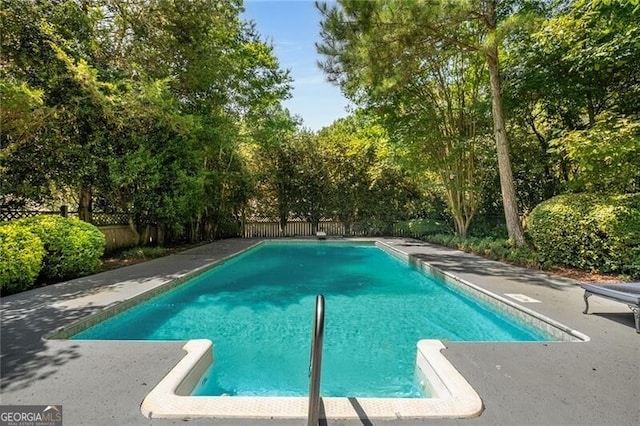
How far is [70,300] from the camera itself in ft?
15.7

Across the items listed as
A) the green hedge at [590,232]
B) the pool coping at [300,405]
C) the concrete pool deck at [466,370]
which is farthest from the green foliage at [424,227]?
the pool coping at [300,405]

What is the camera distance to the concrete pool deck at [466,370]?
2.16 meters

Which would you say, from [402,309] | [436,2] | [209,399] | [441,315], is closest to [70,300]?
[209,399]

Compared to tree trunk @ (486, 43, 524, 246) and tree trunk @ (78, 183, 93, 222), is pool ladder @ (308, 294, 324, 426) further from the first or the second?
tree trunk @ (78, 183, 93, 222)

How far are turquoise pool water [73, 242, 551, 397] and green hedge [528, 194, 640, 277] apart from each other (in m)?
2.46

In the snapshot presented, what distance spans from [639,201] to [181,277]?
324 inches

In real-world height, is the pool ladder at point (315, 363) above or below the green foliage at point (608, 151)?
below

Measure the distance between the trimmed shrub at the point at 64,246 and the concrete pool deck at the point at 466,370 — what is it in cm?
134

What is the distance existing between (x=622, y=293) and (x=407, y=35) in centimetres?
628

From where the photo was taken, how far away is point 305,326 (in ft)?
15.8

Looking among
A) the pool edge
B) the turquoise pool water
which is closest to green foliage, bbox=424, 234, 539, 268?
the pool edge

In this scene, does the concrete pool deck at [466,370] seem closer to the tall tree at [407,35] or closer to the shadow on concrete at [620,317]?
the shadow on concrete at [620,317]

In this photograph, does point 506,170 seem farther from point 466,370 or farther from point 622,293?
point 466,370

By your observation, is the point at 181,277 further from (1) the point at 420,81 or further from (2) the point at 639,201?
(1) the point at 420,81
